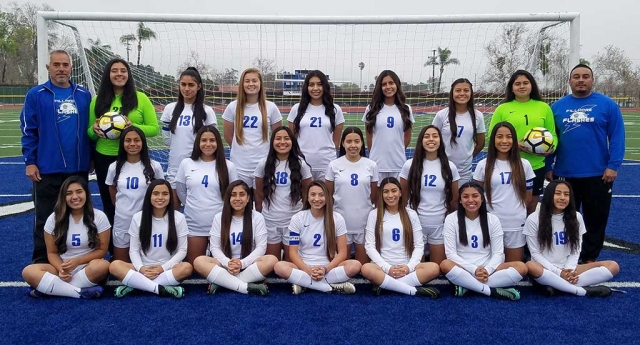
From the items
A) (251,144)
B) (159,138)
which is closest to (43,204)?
(251,144)

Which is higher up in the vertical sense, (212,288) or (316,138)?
(316,138)

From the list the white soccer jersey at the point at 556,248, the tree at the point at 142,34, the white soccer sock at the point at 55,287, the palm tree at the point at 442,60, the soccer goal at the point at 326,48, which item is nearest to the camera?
the white soccer sock at the point at 55,287

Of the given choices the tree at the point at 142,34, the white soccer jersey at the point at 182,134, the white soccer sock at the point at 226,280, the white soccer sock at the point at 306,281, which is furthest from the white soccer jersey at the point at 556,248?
the tree at the point at 142,34

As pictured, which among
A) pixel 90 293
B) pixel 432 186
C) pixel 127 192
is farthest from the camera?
pixel 432 186

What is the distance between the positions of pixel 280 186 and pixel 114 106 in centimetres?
157

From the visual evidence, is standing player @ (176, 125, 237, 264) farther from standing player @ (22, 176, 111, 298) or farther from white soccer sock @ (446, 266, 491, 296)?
white soccer sock @ (446, 266, 491, 296)

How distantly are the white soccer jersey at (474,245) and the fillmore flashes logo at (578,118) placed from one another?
1.20 meters

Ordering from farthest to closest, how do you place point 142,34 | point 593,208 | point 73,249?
point 142,34, point 593,208, point 73,249

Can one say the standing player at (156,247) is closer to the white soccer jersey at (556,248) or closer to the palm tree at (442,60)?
the white soccer jersey at (556,248)

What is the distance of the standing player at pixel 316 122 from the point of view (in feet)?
A: 14.6

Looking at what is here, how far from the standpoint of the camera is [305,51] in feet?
22.7

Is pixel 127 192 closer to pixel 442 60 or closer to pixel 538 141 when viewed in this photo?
pixel 538 141

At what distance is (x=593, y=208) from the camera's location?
4.42 meters

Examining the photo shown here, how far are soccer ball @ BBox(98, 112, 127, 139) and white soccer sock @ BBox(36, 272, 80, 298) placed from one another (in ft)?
3.76
